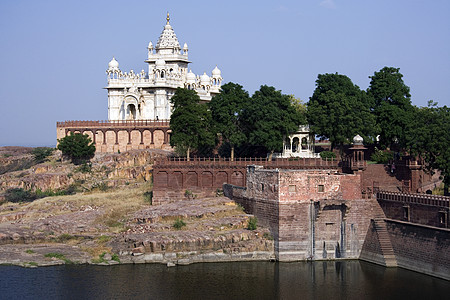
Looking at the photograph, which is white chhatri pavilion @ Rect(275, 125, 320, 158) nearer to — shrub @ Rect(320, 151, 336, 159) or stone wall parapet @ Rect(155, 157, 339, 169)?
shrub @ Rect(320, 151, 336, 159)

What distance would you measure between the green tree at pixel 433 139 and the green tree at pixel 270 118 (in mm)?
14341

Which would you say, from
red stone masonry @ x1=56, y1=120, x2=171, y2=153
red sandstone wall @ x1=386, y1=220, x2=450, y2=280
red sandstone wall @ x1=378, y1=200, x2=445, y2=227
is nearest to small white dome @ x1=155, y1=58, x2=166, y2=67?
red stone masonry @ x1=56, y1=120, x2=171, y2=153

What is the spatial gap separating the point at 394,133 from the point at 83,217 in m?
32.6

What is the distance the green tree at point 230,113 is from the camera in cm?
7550

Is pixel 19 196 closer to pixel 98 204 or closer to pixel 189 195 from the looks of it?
pixel 98 204

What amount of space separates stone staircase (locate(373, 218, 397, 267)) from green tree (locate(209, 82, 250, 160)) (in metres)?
22.1

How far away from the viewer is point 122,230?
61.0 metres

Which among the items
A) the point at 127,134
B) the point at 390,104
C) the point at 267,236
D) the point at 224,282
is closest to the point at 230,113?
the point at 390,104

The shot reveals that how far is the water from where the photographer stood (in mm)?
48812

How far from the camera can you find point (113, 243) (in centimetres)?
5816

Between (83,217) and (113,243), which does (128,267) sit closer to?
(113,243)

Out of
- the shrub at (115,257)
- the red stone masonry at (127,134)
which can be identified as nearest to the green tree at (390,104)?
the red stone masonry at (127,134)

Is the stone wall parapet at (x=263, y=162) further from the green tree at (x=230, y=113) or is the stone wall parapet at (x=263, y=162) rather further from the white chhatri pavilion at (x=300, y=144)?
the white chhatri pavilion at (x=300, y=144)

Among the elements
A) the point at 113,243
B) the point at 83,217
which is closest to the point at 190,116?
the point at 83,217
